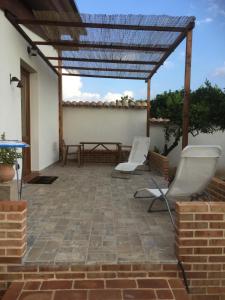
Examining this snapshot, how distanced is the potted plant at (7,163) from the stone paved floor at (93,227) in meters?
0.56

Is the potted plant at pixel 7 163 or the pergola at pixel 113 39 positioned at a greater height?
the pergola at pixel 113 39

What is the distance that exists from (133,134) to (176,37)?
481 cm

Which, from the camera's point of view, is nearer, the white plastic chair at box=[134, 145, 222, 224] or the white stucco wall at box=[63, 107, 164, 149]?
the white plastic chair at box=[134, 145, 222, 224]

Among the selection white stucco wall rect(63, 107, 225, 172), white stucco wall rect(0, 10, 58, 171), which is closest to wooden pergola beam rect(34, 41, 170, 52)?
white stucco wall rect(0, 10, 58, 171)

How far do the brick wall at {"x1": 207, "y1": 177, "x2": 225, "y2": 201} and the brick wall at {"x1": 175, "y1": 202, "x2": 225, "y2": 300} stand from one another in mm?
941

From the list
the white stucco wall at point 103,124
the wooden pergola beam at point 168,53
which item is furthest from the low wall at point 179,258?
the white stucco wall at point 103,124

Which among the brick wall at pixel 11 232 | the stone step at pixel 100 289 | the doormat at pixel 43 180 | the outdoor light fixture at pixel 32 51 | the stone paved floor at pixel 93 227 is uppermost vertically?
the outdoor light fixture at pixel 32 51

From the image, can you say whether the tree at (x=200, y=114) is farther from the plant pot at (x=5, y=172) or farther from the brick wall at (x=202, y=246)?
the brick wall at (x=202, y=246)

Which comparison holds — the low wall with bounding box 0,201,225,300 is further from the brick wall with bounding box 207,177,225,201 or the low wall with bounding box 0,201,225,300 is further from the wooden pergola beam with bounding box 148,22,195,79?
the wooden pergola beam with bounding box 148,22,195,79

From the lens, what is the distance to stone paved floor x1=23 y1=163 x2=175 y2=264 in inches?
93.9

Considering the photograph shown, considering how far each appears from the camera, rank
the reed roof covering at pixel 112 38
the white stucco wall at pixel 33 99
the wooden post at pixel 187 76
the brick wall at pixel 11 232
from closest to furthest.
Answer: the brick wall at pixel 11 232
the white stucco wall at pixel 33 99
the reed roof covering at pixel 112 38
the wooden post at pixel 187 76

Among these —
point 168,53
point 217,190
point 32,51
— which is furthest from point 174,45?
point 217,190

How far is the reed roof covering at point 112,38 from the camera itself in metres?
4.73

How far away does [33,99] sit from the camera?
21.6 ft
